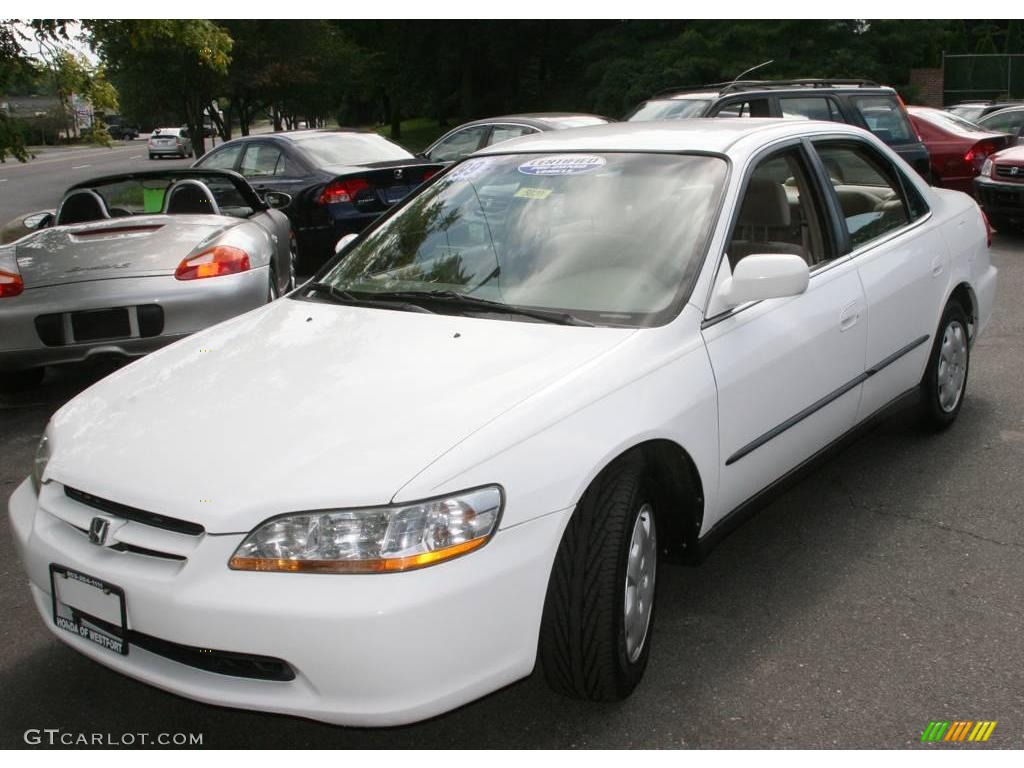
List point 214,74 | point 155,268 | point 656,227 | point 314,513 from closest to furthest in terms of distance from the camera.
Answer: point 314,513 < point 656,227 < point 155,268 < point 214,74

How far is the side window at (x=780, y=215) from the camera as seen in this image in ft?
13.0

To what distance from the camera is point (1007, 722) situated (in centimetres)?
297

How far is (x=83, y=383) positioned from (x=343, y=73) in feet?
105

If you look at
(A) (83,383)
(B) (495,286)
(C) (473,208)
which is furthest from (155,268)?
(B) (495,286)

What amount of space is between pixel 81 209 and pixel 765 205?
5.09m

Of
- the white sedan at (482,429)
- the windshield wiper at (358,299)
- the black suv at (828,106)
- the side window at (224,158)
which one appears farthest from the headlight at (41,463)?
the side window at (224,158)

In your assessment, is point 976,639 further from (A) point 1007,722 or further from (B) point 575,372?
(B) point 575,372

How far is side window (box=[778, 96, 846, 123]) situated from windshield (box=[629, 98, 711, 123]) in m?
0.87

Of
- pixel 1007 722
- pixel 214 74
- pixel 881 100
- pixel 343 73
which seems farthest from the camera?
pixel 343 73

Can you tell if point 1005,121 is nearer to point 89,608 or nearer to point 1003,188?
point 1003,188

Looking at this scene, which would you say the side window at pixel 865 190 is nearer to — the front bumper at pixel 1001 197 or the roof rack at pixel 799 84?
the roof rack at pixel 799 84

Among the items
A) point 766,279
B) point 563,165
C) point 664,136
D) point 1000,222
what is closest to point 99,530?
point 766,279

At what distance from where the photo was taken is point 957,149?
1390cm

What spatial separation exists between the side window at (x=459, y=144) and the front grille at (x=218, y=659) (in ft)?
37.2
